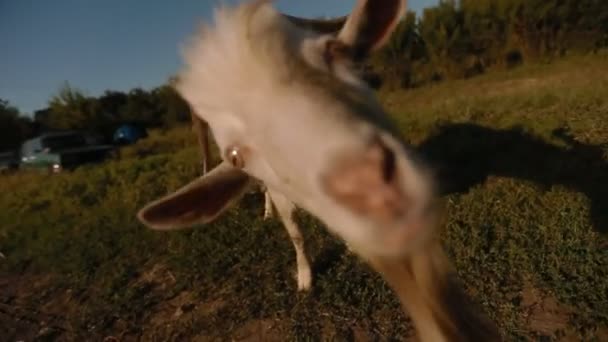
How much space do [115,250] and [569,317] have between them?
5.00 m

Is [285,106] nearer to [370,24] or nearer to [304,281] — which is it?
[370,24]

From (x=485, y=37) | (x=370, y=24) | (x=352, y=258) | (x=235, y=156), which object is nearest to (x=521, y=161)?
(x=352, y=258)

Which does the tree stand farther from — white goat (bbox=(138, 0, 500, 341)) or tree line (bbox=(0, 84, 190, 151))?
white goat (bbox=(138, 0, 500, 341))

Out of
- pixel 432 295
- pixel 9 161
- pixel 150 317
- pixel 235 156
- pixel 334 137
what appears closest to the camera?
pixel 334 137

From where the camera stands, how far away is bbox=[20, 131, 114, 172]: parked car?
14477mm

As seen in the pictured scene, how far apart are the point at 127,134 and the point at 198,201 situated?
22.4 metres

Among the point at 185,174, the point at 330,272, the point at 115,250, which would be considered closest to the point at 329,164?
the point at 330,272

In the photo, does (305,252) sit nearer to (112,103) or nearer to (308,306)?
(308,306)

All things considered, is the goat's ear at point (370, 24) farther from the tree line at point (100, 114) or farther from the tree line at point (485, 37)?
the tree line at point (100, 114)

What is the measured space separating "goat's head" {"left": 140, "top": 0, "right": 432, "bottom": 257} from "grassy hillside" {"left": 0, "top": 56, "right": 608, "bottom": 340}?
124 centimetres

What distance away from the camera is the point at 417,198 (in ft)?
3.98

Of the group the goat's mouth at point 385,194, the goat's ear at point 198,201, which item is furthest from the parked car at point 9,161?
the goat's mouth at point 385,194

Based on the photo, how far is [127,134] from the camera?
76.9 feet

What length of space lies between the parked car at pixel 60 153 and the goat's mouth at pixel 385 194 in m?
14.9
